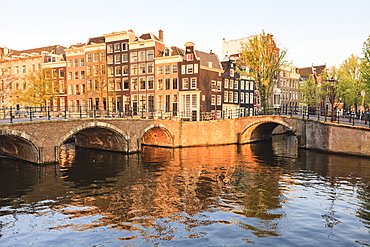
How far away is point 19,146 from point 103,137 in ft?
25.9

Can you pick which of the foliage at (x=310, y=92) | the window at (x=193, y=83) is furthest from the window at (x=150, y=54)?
the foliage at (x=310, y=92)

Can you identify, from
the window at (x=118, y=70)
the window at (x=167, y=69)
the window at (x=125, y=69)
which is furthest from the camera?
the window at (x=118, y=70)

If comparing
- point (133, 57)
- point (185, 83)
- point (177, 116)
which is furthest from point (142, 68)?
point (177, 116)

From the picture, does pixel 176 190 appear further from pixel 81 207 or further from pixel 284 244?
pixel 284 244

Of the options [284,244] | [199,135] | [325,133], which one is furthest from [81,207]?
[325,133]

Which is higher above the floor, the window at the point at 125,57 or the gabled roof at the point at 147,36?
the gabled roof at the point at 147,36

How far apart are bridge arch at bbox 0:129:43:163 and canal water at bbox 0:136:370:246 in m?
0.98

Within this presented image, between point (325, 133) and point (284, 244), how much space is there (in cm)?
2028

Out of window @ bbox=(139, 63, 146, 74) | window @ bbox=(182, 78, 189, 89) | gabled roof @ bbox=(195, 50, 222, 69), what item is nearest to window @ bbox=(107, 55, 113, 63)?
window @ bbox=(139, 63, 146, 74)

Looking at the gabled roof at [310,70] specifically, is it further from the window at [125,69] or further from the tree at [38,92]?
the tree at [38,92]

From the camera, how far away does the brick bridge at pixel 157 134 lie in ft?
68.4

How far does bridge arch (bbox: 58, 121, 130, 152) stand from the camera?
2476cm

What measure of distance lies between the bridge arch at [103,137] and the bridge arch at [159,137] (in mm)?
3014

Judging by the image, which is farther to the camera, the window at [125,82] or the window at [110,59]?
the window at [110,59]
